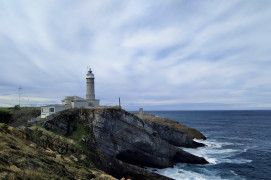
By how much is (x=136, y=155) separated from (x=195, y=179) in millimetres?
10791

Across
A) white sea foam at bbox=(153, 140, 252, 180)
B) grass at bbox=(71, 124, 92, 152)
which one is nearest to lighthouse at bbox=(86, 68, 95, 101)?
grass at bbox=(71, 124, 92, 152)

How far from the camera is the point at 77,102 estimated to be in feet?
129

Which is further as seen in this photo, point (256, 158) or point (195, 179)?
point (256, 158)

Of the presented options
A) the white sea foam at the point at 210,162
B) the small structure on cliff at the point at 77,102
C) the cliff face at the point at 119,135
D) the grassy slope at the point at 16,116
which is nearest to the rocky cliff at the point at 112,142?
the cliff face at the point at 119,135

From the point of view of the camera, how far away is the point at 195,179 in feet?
91.9

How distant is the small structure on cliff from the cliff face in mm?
5527

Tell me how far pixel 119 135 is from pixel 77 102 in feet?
43.8

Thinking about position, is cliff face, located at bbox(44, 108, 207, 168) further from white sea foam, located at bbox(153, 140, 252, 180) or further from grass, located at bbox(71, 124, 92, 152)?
white sea foam, located at bbox(153, 140, 252, 180)

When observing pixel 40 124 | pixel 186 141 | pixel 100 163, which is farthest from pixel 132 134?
pixel 186 141

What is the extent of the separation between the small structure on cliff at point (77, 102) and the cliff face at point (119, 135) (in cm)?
553

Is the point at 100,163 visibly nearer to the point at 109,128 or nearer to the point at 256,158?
the point at 109,128

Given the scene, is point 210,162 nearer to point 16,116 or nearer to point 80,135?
point 80,135

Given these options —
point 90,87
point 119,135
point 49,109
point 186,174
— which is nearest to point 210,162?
point 186,174

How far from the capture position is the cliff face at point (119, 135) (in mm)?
30016
